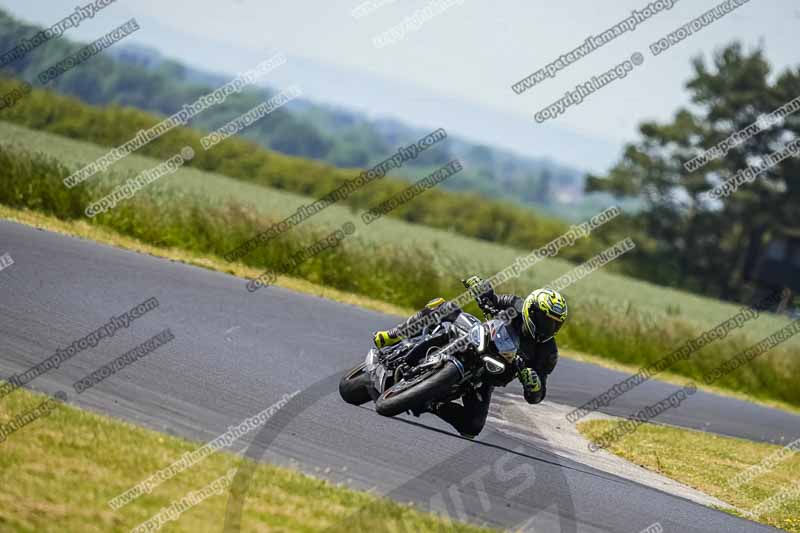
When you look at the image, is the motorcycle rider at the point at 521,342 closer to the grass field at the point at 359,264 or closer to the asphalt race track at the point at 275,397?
the asphalt race track at the point at 275,397

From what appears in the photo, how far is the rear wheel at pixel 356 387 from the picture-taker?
905 centimetres

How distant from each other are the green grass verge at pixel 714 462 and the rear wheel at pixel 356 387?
12.4ft

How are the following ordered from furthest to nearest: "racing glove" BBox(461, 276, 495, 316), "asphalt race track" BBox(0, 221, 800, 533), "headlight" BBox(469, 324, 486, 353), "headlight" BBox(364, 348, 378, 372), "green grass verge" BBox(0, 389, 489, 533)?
1. "headlight" BBox(364, 348, 378, 372)
2. "racing glove" BBox(461, 276, 495, 316)
3. "headlight" BBox(469, 324, 486, 353)
4. "asphalt race track" BBox(0, 221, 800, 533)
5. "green grass verge" BBox(0, 389, 489, 533)

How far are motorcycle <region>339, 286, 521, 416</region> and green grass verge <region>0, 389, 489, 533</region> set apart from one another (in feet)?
5.70

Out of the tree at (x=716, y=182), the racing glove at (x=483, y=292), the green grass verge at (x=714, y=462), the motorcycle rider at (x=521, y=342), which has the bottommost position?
the tree at (x=716, y=182)

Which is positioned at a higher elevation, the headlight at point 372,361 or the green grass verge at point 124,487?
the green grass verge at point 124,487

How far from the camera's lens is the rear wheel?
905 cm

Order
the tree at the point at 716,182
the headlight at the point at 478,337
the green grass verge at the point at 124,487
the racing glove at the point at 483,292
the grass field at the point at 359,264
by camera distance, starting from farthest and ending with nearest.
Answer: the tree at the point at 716,182 → the grass field at the point at 359,264 → the racing glove at the point at 483,292 → the headlight at the point at 478,337 → the green grass verge at the point at 124,487

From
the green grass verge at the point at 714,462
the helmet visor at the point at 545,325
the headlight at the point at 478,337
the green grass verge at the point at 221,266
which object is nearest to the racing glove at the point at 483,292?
the headlight at the point at 478,337

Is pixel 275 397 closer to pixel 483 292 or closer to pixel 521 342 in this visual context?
pixel 483 292

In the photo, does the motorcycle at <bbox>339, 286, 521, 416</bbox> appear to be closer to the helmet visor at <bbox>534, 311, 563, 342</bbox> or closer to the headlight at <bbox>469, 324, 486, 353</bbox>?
the headlight at <bbox>469, 324, 486, 353</bbox>

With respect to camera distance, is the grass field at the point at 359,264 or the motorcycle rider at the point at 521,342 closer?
the motorcycle rider at the point at 521,342

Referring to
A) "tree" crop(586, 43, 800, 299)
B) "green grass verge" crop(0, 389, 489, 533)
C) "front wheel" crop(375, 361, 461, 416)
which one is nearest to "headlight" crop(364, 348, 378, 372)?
"front wheel" crop(375, 361, 461, 416)

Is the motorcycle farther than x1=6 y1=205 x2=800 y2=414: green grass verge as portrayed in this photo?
No
